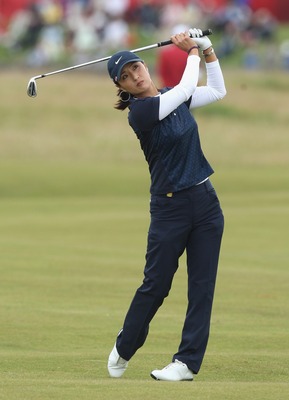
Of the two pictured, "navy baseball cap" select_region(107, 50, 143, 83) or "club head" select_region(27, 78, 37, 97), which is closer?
"navy baseball cap" select_region(107, 50, 143, 83)

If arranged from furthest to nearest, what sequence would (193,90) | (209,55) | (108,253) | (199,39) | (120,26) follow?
(120,26) → (108,253) → (209,55) → (199,39) → (193,90)

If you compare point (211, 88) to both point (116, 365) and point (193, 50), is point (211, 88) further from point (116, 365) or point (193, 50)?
point (116, 365)

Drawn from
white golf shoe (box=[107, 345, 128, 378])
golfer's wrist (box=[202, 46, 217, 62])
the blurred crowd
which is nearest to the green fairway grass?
white golf shoe (box=[107, 345, 128, 378])

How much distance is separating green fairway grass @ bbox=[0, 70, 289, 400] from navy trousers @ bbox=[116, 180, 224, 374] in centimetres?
27

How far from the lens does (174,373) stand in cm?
757

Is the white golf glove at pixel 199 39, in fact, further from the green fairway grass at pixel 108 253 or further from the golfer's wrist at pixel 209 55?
the green fairway grass at pixel 108 253

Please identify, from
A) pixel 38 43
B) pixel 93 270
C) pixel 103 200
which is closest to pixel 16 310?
pixel 93 270

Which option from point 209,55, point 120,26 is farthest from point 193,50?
point 120,26

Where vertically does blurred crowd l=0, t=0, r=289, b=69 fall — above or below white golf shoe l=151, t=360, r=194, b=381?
above

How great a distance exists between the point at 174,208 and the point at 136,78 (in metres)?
0.84

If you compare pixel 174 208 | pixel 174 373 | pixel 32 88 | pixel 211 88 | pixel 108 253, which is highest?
pixel 32 88

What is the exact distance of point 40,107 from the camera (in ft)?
119

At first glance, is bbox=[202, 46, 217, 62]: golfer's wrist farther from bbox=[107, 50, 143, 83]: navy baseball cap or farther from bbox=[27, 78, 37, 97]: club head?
bbox=[27, 78, 37, 97]: club head

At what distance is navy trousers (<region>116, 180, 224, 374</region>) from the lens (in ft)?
24.9
